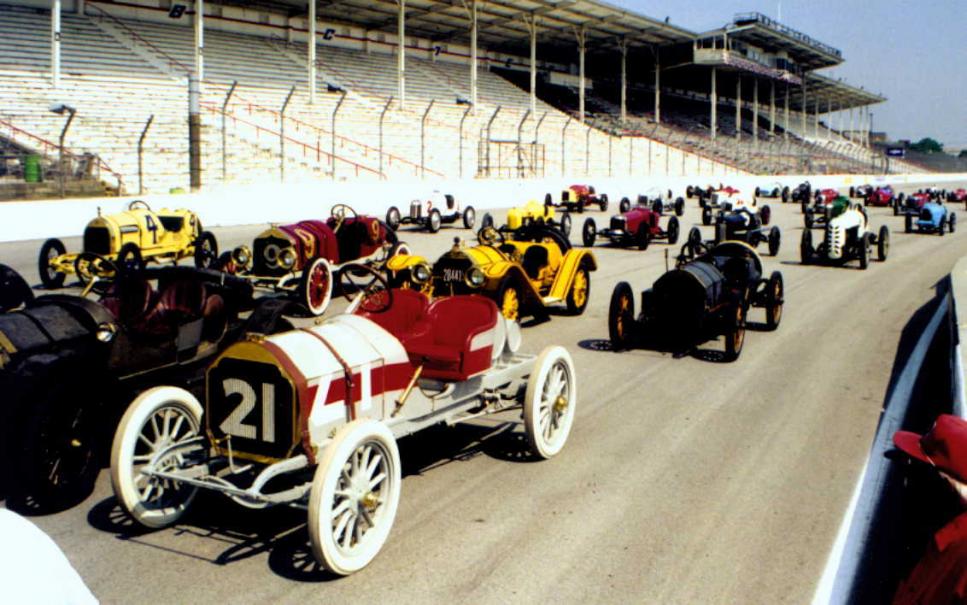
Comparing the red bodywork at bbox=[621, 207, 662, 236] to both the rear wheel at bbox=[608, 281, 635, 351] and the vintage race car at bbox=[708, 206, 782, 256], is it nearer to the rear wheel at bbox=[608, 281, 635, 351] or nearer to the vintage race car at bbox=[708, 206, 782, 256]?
the vintage race car at bbox=[708, 206, 782, 256]

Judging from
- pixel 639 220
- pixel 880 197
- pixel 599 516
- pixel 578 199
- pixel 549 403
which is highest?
pixel 880 197

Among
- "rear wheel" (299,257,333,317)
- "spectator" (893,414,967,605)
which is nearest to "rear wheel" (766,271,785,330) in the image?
"rear wheel" (299,257,333,317)

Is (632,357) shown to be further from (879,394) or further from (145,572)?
(145,572)

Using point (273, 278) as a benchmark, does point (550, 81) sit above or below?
above

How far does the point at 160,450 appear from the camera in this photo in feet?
16.5

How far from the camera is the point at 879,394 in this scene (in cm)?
845

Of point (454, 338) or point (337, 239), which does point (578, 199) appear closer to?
point (337, 239)

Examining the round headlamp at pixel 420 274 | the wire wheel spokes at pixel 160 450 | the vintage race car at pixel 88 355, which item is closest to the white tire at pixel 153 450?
the wire wheel spokes at pixel 160 450

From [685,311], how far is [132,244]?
8.40 metres

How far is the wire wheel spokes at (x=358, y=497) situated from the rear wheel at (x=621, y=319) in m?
5.68

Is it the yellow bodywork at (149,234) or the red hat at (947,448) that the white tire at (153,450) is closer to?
the red hat at (947,448)

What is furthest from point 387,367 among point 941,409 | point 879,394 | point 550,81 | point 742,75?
point 742,75

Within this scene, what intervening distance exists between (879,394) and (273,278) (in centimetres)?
797

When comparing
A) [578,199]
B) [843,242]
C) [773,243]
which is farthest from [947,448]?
[578,199]
